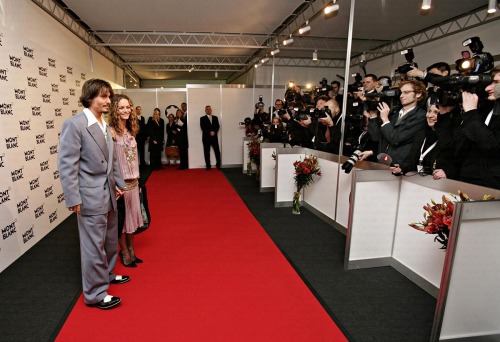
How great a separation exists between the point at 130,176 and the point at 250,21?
5066 mm

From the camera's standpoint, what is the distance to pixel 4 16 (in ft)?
10.9

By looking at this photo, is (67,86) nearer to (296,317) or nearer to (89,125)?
(89,125)

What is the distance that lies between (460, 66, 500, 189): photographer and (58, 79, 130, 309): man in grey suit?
95.7 inches

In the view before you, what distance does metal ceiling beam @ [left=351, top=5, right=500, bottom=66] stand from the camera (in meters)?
6.02

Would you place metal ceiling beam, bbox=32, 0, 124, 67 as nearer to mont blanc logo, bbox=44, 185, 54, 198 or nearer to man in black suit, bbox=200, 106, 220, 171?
mont blanc logo, bbox=44, 185, 54, 198

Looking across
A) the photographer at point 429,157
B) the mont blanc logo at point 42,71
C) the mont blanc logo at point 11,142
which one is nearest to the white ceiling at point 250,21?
the mont blanc logo at point 42,71

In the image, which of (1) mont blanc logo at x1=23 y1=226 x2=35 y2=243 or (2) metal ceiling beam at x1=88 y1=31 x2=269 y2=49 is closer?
(1) mont blanc logo at x1=23 y1=226 x2=35 y2=243

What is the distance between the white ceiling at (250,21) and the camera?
5.60 meters

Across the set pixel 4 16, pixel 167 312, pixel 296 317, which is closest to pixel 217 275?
pixel 167 312

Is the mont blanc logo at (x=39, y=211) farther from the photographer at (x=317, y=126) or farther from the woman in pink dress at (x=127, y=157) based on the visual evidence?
the photographer at (x=317, y=126)

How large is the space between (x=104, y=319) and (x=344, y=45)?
8.99 m

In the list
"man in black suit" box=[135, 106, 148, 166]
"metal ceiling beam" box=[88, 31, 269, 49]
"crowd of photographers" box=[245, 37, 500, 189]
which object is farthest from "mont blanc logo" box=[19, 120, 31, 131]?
"man in black suit" box=[135, 106, 148, 166]

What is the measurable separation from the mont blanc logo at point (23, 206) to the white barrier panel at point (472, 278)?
3756 mm

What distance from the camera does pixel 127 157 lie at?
2.64 m
